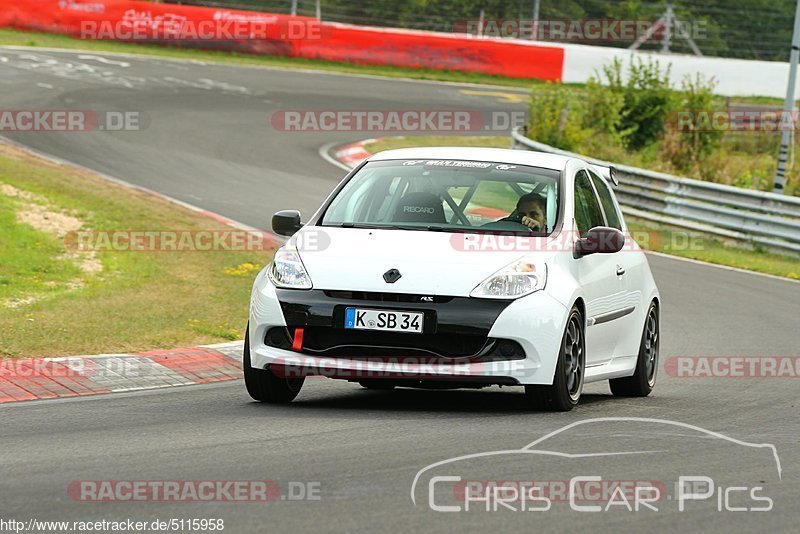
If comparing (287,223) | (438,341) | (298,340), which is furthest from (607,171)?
(298,340)

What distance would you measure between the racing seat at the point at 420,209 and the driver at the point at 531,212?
1.42ft

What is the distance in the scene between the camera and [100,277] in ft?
45.9

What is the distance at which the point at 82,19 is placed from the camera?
1593 inches

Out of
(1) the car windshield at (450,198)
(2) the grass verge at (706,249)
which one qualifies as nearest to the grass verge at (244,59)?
(2) the grass verge at (706,249)

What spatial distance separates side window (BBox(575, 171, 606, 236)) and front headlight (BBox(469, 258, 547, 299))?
3.11 ft

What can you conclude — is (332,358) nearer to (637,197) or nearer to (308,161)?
(637,197)

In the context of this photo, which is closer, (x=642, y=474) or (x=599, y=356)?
(x=642, y=474)

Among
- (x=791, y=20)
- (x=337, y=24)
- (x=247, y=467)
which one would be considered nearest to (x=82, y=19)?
(x=337, y=24)

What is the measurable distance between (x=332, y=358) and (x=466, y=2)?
55.0m
